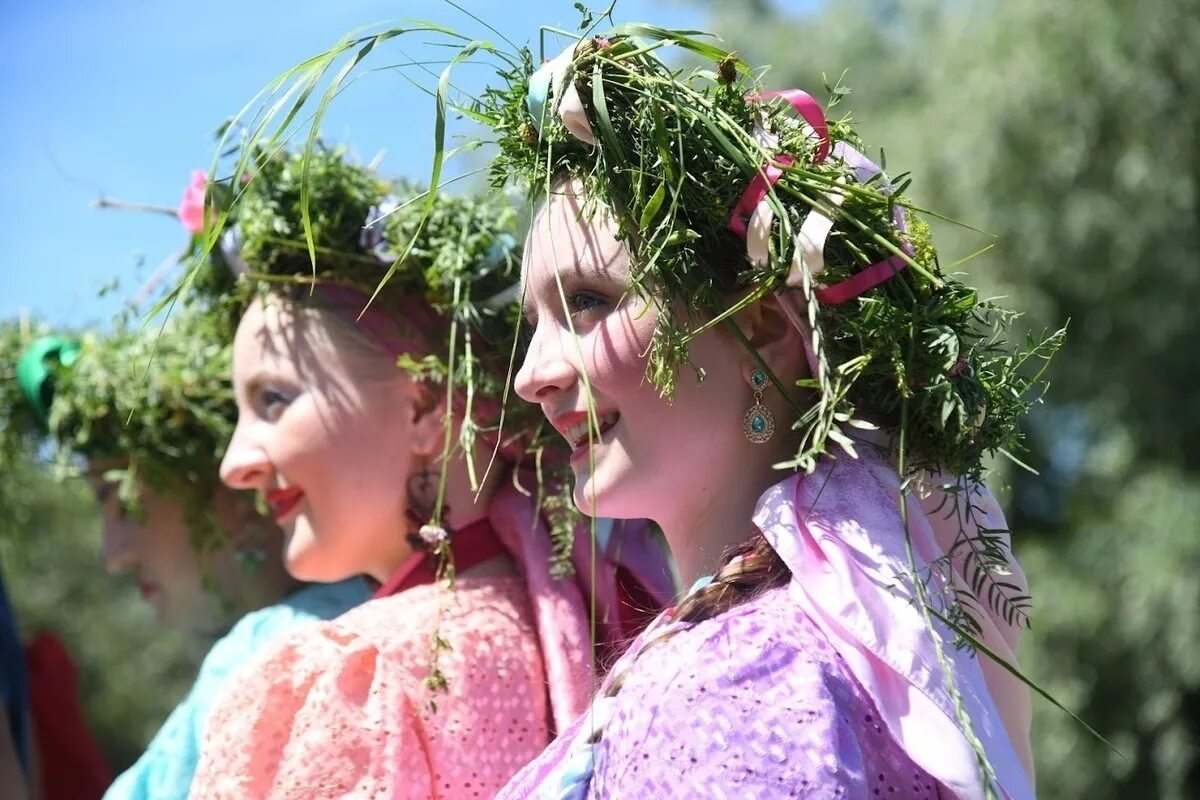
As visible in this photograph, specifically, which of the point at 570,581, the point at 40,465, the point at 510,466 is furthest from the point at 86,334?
the point at 570,581

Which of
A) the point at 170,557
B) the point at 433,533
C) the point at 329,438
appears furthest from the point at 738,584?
the point at 170,557

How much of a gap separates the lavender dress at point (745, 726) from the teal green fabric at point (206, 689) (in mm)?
1049

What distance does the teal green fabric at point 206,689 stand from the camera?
276 cm

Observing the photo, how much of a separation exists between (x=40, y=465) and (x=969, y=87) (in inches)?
225

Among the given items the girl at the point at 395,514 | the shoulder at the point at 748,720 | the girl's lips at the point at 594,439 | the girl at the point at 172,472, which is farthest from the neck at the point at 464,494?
the shoulder at the point at 748,720

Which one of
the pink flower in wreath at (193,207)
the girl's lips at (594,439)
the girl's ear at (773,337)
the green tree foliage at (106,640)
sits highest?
the pink flower in wreath at (193,207)

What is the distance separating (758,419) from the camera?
6.03 feet

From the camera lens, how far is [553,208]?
6.39ft

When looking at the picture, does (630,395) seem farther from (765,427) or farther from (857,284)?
(857,284)

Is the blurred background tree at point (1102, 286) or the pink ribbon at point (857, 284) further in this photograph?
the blurred background tree at point (1102, 286)

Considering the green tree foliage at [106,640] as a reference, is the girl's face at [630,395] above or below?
above

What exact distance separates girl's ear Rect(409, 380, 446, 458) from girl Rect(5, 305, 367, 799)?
734 millimetres

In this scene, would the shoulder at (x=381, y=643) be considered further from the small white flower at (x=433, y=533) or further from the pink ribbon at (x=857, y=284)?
the pink ribbon at (x=857, y=284)

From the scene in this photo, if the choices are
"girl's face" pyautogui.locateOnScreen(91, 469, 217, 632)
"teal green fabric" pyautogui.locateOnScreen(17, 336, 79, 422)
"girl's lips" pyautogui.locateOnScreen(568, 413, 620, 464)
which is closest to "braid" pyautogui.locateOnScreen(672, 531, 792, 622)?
"girl's lips" pyautogui.locateOnScreen(568, 413, 620, 464)
